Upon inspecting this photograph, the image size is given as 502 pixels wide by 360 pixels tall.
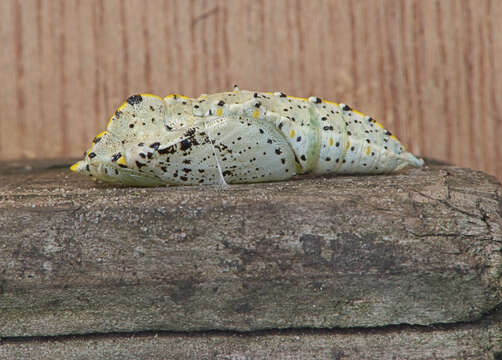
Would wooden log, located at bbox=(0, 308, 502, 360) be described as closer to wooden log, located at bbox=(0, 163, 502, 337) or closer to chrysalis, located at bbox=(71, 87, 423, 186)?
wooden log, located at bbox=(0, 163, 502, 337)

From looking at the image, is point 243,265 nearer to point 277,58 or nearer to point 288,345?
point 288,345

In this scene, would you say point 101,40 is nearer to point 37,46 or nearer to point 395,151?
point 37,46

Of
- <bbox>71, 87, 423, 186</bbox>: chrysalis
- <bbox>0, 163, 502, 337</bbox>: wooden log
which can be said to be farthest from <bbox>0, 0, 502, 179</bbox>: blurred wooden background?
<bbox>0, 163, 502, 337</bbox>: wooden log

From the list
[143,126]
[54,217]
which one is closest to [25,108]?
[143,126]

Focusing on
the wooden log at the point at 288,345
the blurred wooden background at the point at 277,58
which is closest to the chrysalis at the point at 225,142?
the wooden log at the point at 288,345

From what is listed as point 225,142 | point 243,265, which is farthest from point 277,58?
point 243,265

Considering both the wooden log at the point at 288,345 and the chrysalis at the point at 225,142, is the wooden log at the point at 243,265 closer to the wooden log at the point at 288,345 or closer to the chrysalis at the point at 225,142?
the wooden log at the point at 288,345
